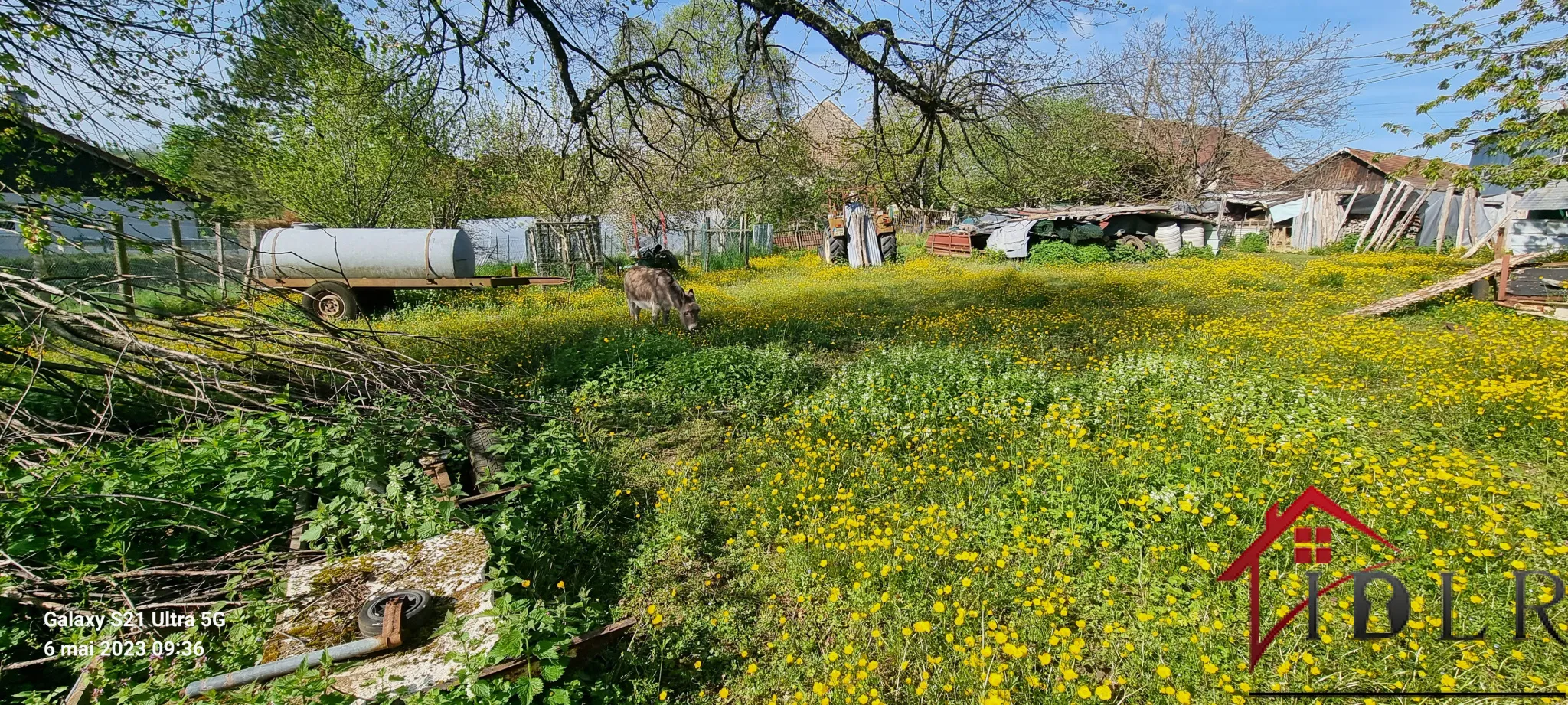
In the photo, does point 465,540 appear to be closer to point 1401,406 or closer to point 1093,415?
point 1093,415

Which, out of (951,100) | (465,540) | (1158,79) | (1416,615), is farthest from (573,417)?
(1158,79)

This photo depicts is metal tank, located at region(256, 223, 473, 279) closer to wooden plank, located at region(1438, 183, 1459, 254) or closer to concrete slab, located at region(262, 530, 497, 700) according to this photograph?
concrete slab, located at region(262, 530, 497, 700)

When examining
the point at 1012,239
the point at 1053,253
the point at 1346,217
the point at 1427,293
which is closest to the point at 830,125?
the point at 1427,293

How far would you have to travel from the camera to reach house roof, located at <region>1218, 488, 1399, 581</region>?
301cm

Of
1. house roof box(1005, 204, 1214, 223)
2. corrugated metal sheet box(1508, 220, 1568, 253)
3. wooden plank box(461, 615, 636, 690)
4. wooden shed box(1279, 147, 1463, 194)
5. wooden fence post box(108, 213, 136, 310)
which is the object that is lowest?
wooden plank box(461, 615, 636, 690)

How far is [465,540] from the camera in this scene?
3.07 meters

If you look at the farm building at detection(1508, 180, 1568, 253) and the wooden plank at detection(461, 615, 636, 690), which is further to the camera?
the farm building at detection(1508, 180, 1568, 253)

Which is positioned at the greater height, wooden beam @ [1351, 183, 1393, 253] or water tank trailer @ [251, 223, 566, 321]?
wooden beam @ [1351, 183, 1393, 253]

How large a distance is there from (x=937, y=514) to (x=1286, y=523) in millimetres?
1890

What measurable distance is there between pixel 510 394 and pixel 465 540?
3417mm

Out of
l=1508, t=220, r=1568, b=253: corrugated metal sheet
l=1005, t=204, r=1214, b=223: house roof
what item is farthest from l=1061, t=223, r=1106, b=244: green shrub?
l=1508, t=220, r=1568, b=253: corrugated metal sheet

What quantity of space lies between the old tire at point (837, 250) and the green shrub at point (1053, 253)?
675 cm

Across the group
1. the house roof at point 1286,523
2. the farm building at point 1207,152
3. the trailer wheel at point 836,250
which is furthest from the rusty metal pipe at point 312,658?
the farm building at point 1207,152
